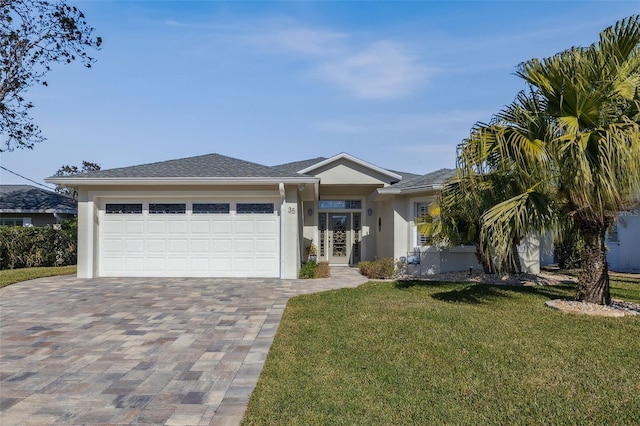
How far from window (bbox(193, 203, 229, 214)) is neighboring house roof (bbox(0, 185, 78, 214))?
36.6ft

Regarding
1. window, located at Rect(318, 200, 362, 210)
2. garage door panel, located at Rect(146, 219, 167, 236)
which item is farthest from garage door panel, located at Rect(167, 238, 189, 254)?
window, located at Rect(318, 200, 362, 210)

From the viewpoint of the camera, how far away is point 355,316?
22.9 feet

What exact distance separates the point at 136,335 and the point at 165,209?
6646 mm

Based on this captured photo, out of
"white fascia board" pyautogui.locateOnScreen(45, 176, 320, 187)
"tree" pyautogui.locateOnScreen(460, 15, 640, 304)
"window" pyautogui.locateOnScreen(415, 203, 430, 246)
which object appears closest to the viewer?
"tree" pyautogui.locateOnScreen(460, 15, 640, 304)

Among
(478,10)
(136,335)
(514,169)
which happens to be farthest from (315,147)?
(136,335)

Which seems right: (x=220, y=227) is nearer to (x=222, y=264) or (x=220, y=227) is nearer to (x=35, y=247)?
(x=222, y=264)

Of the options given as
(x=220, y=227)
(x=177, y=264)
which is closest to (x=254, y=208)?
(x=220, y=227)

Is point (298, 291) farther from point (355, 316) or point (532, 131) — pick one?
point (532, 131)

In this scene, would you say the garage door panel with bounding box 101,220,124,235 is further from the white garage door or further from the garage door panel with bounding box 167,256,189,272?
the garage door panel with bounding box 167,256,189,272

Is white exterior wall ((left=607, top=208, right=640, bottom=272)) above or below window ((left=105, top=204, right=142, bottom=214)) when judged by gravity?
below

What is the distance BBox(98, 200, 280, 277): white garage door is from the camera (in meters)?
11.9

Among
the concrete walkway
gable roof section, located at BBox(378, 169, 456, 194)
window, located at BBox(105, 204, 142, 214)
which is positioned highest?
gable roof section, located at BBox(378, 169, 456, 194)

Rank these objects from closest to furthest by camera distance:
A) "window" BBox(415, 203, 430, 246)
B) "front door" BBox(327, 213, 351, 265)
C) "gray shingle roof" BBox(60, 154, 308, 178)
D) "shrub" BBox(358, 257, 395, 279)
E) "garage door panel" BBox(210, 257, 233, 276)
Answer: "gray shingle roof" BBox(60, 154, 308, 178)
"garage door panel" BBox(210, 257, 233, 276)
"shrub" BBox(358, 257, 395, 279)
"window" BBox(415, 203, 430, 246)
"front door" BBox(327, 213, 351, 265)

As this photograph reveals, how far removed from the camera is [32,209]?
1839cm
